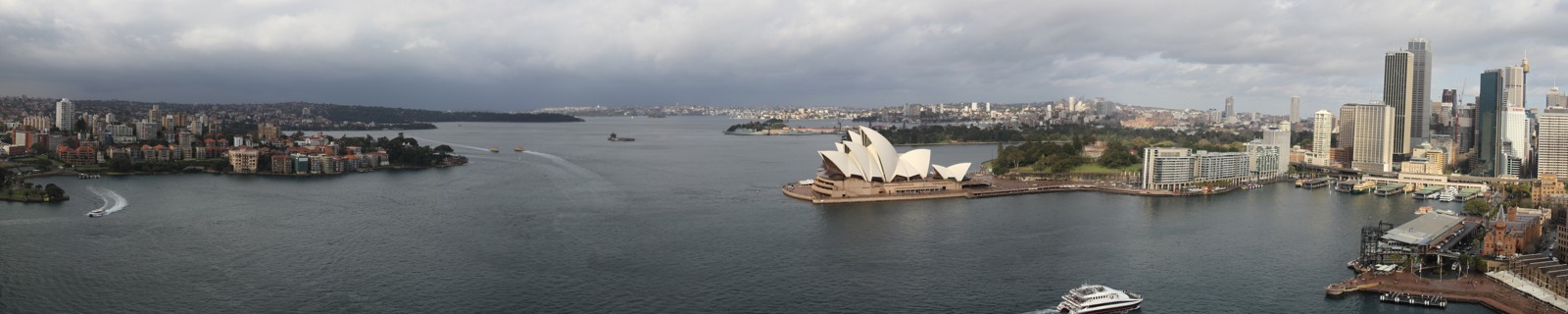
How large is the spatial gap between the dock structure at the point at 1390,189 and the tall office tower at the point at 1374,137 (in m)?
6.66

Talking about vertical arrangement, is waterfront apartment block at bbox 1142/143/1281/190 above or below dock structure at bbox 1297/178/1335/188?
above

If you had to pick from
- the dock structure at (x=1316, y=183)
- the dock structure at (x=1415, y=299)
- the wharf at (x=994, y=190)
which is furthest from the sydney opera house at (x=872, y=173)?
the dock structure at (x=1316, y=183)

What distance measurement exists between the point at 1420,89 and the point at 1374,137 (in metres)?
7.18

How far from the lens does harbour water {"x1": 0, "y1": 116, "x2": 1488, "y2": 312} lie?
27.4 feet

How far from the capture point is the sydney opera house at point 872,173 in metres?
16.0

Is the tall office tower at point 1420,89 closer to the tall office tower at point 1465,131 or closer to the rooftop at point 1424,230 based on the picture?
the tall office tower at point 1465,131

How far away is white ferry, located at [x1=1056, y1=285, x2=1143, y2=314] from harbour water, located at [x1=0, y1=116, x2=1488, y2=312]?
0.20 meters

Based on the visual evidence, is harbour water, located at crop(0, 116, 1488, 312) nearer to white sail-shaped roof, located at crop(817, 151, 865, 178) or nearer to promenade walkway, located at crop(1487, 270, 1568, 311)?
promenade walkway, located at crop(1487, 270, 1568, 311)

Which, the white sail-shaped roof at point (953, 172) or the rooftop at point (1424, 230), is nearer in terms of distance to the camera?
the rooftop at point (1424, 230)

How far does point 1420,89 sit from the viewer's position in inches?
1298

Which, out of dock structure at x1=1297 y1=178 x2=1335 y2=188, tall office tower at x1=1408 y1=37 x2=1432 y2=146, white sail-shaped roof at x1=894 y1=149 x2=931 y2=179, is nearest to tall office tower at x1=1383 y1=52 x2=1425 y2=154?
tall office tower at x1=1408 y1=37 x2=1432 y2=146

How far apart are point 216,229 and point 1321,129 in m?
27.6

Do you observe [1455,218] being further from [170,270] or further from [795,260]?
[170,270]

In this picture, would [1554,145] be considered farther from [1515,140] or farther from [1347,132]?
[1347,132]
